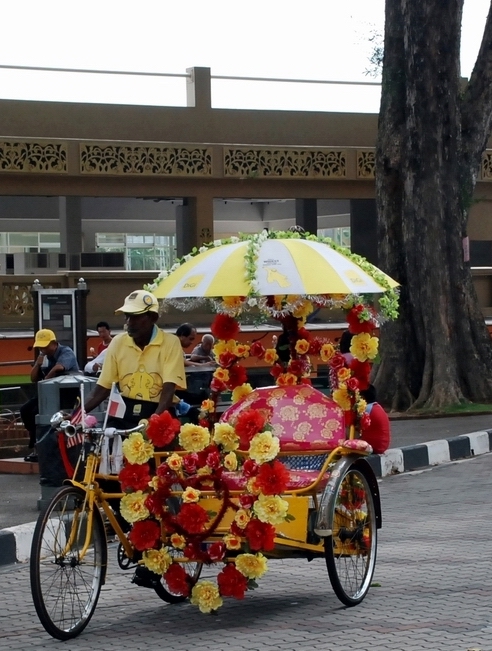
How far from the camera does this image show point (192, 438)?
631 cm

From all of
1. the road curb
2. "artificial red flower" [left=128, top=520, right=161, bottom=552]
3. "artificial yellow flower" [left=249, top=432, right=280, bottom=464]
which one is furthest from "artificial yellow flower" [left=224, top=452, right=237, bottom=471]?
the road curb

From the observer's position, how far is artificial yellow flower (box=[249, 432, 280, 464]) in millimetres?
6184

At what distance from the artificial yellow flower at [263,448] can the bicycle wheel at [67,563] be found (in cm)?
82

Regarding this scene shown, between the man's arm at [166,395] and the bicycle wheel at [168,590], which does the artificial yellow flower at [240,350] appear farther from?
the bicycle wheel at [168,590]

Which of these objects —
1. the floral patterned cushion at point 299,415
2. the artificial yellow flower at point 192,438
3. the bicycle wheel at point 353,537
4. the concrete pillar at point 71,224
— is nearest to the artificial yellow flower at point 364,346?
the floral patterned cushion at point 299,415

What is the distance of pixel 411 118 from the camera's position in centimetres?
1825

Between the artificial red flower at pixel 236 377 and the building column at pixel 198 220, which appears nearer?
the artificial red flower at pixel 236 377

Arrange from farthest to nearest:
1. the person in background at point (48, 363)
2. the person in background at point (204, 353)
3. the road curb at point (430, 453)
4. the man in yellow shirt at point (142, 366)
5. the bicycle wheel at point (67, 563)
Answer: the person in background at point (204, 353), the person in background at point (48, 363), the road curb at point (430, 453), the man in yellow shirt at point (142, 366), the bicycle wheel at point (67, 563)

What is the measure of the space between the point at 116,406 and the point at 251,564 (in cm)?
124

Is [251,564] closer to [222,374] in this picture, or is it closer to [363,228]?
[222,374]

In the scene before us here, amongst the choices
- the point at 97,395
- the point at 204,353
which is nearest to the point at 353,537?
the point at 97,395

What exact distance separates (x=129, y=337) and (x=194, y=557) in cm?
131

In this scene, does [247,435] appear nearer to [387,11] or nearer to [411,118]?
[411,118]

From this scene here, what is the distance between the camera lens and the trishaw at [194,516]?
5973 millimetres
